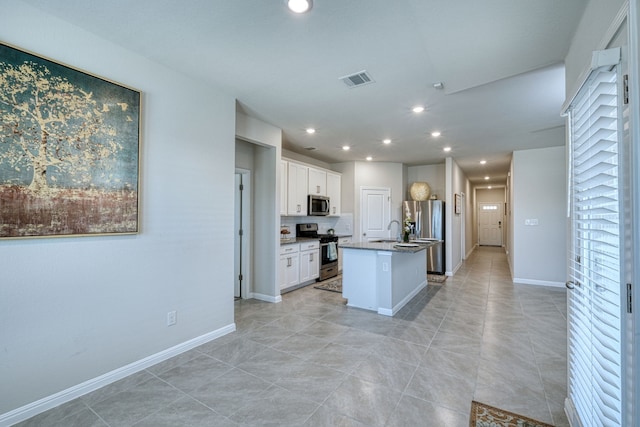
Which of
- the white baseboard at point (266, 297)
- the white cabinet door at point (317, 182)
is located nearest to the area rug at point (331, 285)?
the white baseboard at point (266, 297)

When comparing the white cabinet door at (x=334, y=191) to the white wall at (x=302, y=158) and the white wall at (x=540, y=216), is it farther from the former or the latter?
the white wall at (x=540, y=216)

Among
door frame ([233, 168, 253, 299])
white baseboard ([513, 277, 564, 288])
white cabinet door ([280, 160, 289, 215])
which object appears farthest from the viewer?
white baseboard ([513, 277, 564, 288])

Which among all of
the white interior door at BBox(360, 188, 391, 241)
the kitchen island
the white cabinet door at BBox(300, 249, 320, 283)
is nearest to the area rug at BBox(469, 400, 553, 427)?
the kitchen island

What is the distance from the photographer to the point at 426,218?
6773 millimetres

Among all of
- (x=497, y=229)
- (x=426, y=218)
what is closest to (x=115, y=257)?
(x=426, y=218)

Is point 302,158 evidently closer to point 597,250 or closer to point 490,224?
point 597,250

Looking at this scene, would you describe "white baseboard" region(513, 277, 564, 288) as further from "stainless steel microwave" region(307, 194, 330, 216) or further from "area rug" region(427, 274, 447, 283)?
"stainless steel microwave" region(307, 194, 330, 216)

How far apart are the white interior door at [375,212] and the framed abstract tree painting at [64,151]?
5.20 metres

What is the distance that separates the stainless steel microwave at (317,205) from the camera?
5.76 meters

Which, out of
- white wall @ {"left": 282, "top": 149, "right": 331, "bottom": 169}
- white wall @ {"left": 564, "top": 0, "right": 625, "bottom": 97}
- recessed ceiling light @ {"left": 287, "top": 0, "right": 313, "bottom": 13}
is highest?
recessed ceiling light @ {"left": 287, "top": 0, "right": 313, "bottom": 13}

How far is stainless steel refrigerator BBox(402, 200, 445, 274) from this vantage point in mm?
6594

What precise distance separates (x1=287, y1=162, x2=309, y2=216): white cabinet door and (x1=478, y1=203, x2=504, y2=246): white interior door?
35.2 feet

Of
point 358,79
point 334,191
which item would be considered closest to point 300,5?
point 358,79

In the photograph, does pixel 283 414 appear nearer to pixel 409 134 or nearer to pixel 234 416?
pixel 234 416
